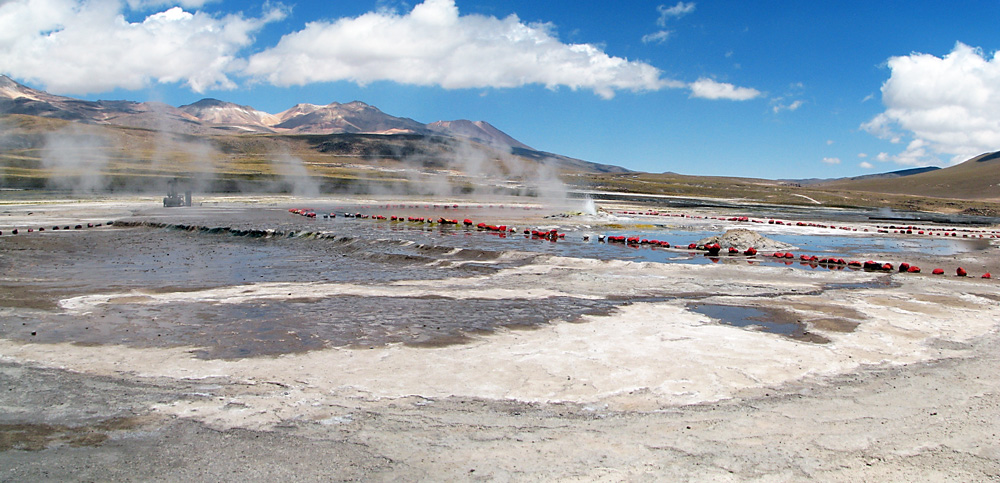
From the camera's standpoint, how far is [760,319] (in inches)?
474

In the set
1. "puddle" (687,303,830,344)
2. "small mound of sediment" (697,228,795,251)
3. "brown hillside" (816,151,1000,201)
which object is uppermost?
"brown hillside" (816,151,1000,201)

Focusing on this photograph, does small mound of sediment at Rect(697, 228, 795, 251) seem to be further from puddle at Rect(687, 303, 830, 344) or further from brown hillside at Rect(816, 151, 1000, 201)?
brown hillside at Rect(816, 151, 1000, 201)

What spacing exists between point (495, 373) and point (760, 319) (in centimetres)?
640

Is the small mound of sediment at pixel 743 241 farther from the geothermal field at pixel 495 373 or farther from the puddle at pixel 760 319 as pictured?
the puddle at pixel 760 319

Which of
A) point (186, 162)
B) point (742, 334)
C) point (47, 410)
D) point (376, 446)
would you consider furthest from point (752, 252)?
point (186, 162)

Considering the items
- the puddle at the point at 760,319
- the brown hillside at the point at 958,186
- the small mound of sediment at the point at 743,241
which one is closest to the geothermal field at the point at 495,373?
the puddle at the point at 760,319

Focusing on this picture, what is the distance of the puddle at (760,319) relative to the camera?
10702 mm

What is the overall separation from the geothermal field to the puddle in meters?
0.10

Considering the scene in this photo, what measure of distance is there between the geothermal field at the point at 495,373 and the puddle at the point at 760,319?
101 millimetres

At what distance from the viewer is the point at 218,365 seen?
849 centimetres

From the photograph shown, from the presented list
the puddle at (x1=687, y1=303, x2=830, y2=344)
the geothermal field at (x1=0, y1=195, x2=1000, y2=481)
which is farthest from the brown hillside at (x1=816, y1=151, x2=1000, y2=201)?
the geothermal field at (x1=0, y1=195, x2=1000, y2=481)

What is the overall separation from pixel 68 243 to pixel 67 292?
39.5 feet

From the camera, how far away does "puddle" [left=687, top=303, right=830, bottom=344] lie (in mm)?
10702

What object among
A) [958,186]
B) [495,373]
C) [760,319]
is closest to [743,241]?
[760,319]
